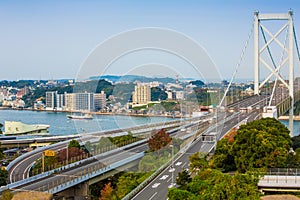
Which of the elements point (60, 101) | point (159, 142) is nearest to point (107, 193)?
point (159, 142)

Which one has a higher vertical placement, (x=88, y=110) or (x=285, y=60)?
(x=285, y=60)

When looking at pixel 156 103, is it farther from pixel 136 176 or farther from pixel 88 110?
pixel 88 110

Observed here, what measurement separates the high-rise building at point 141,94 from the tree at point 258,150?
4333 mm

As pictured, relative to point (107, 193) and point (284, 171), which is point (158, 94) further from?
point (284, 171)

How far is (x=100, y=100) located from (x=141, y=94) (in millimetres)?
6897

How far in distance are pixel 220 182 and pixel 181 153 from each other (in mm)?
2752

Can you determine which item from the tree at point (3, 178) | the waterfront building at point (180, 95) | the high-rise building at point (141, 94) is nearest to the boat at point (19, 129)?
the high-rise building at point (141, 94)

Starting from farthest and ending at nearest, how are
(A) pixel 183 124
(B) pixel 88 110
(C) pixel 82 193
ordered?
(B) pixel 88 110 < (A) pixel 183 124 < (C) pixel 82 193

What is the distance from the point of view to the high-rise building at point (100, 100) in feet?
52.6

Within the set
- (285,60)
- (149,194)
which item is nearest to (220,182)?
(149,194)

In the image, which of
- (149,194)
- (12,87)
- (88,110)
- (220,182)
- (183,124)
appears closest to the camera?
(220,182)

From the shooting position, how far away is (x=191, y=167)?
4.90m

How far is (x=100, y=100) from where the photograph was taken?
16.5 meters

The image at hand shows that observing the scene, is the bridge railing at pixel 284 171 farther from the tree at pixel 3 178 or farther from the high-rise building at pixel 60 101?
the high-rise building at pixel 60 101
